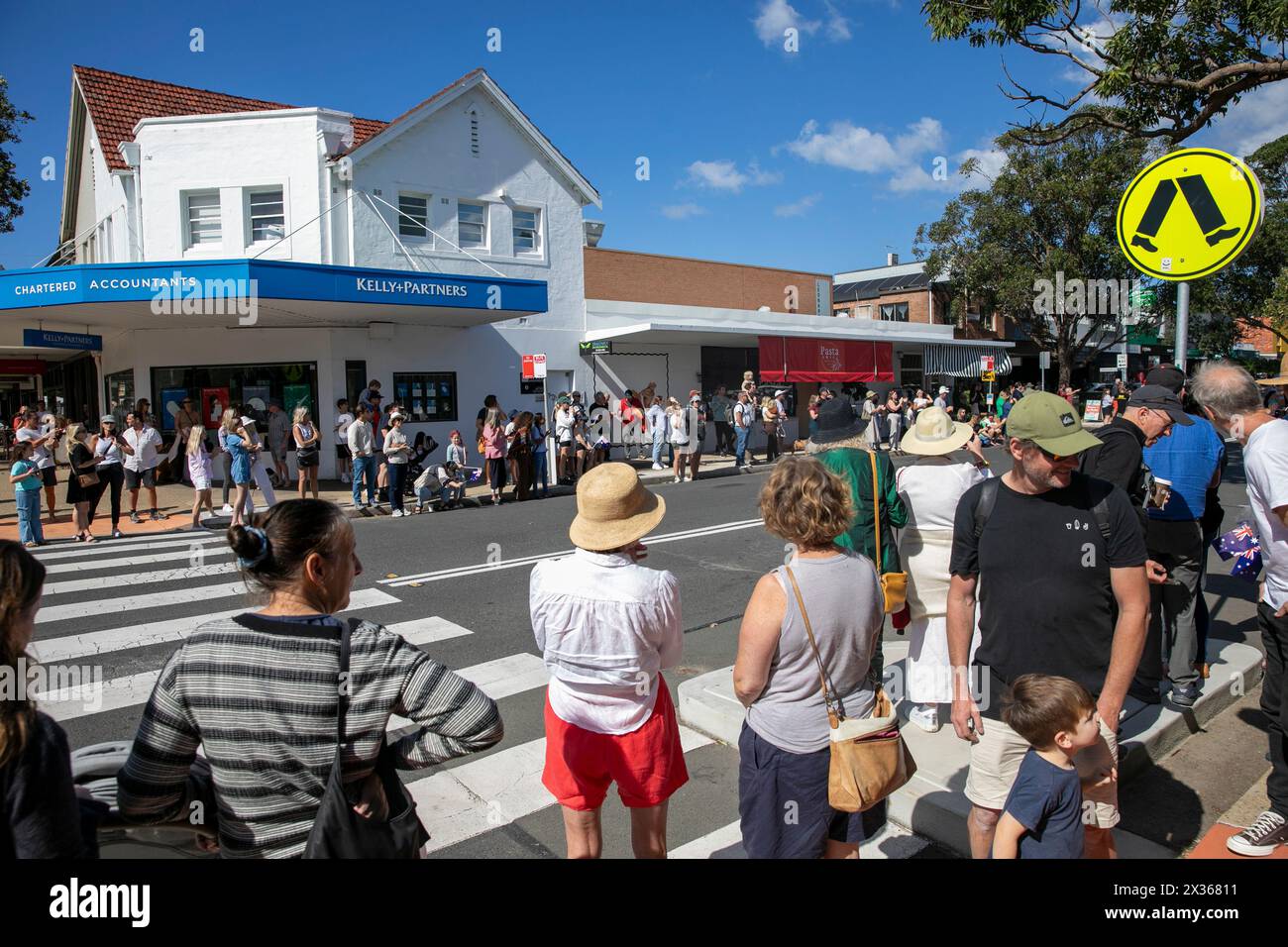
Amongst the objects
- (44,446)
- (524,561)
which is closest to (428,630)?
(524,561)

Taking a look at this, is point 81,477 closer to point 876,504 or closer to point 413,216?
point 413,216

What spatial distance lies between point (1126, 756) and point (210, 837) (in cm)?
398

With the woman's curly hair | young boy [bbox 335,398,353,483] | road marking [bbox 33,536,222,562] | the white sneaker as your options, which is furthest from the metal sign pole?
young boy [bbox 335,398,353,483]

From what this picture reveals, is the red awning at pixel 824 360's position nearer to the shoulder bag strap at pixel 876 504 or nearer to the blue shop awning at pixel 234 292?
the blue shop awning at pixel 234 292

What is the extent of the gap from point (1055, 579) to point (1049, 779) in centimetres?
70

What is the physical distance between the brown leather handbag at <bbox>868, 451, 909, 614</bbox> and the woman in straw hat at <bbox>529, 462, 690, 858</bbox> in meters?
1.51

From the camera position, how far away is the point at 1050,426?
2.84 metres

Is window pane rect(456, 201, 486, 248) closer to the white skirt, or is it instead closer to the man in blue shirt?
the man in blue shirt

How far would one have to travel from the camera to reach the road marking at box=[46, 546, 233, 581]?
32.2 ft

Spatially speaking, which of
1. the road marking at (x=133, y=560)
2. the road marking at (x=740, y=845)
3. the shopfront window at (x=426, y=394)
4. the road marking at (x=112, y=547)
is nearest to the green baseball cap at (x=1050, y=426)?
the road marking at (x=740, y=845)

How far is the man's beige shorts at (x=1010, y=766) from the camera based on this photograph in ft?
9.03

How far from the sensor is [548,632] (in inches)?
109

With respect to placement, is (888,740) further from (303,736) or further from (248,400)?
(248,400)
